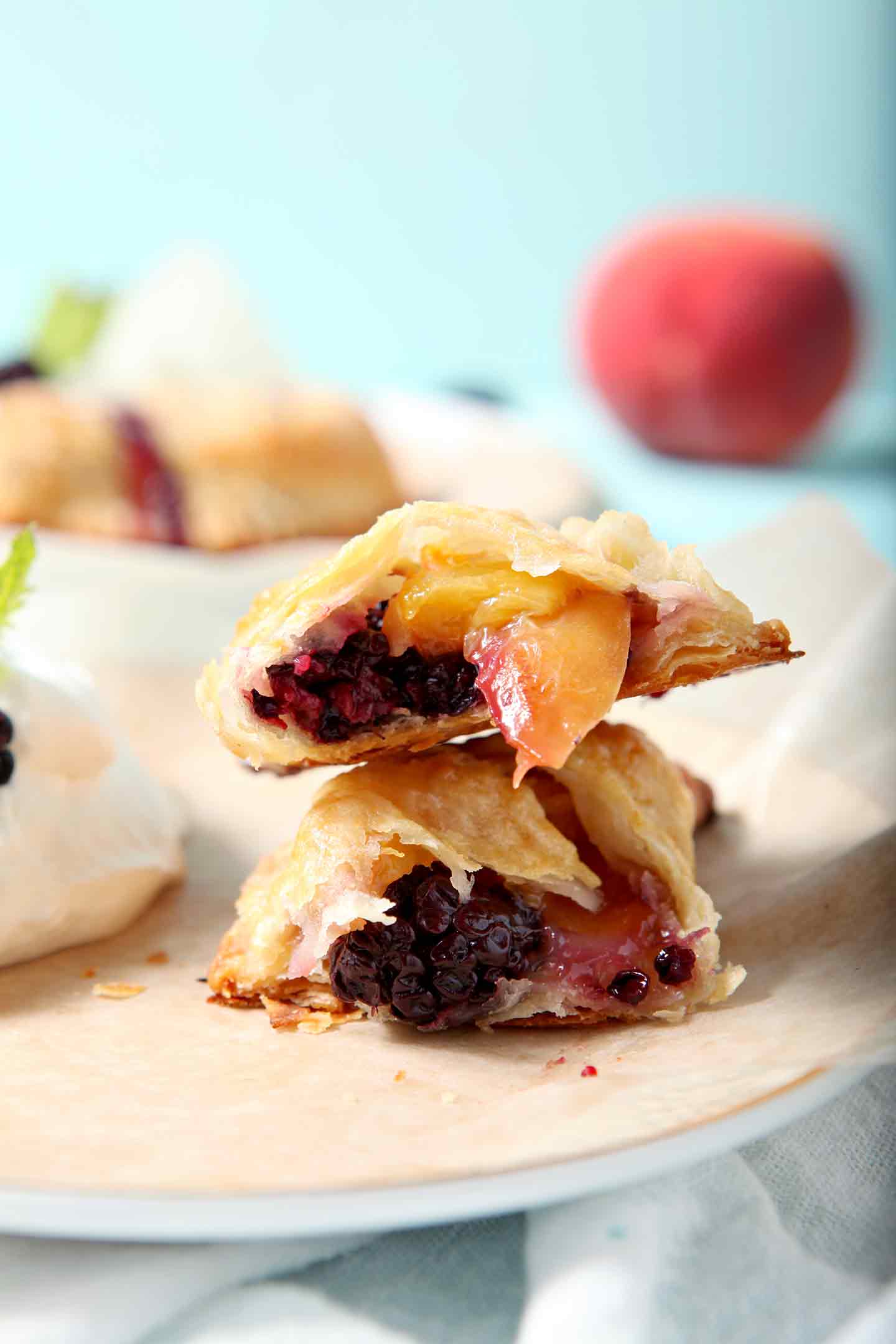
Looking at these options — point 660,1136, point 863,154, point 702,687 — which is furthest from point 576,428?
point 660,1136

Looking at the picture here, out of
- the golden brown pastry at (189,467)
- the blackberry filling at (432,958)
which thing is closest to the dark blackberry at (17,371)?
the golden brown pastry at (189,467)

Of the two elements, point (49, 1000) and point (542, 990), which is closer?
point (542, 990)

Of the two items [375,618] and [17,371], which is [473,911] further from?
[17,371]

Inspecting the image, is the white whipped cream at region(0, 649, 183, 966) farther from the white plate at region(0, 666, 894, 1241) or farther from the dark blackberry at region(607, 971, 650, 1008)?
the dark blackberry at region(607, 971, 650, 1008)

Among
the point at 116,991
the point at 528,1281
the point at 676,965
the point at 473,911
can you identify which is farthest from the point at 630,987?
the point at 116,991

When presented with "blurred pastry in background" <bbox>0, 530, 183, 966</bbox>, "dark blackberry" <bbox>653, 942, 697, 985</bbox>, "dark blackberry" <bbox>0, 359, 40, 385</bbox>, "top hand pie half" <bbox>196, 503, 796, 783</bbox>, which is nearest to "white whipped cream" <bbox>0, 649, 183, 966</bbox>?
"blurred pastry in background" <bbox>0, 530, 183, 966</bbox>

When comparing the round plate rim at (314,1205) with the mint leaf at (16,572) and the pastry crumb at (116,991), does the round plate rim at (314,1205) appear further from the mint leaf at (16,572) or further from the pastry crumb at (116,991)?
the mint leaf at (16,572)

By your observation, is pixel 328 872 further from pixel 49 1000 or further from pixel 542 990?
pixel 49 1000
